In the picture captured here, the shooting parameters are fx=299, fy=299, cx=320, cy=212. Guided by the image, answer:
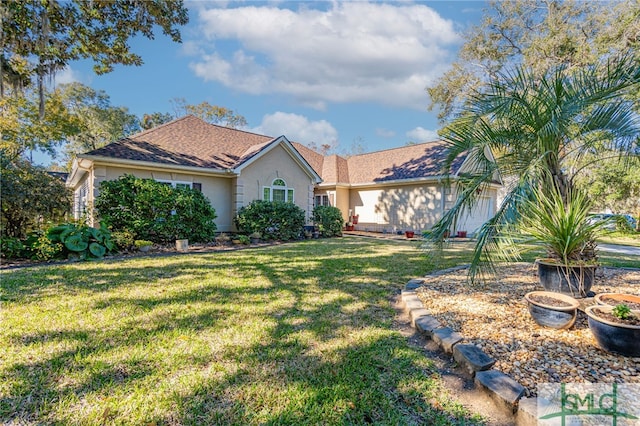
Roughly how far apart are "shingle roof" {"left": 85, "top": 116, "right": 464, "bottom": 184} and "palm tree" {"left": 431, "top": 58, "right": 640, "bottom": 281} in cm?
323

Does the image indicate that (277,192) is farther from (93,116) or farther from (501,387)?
(93,116)

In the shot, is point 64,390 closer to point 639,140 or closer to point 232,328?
point 232,328

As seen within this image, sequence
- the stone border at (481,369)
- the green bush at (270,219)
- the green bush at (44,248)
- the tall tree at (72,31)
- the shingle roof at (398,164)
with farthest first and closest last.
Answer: the shingle roof at (398,164) < the green bush at (270,219) < the tall tree at (72,31) < the green bush at (44,248) < the stone border at (481,369)

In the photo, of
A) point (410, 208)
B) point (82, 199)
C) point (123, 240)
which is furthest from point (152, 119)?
point (410, 208)

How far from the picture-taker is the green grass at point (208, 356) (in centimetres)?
213

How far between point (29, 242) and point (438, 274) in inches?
377

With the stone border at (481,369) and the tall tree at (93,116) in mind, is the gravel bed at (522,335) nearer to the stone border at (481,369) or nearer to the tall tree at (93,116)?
the stone border at (481,369)

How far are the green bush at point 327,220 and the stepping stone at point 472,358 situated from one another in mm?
11192

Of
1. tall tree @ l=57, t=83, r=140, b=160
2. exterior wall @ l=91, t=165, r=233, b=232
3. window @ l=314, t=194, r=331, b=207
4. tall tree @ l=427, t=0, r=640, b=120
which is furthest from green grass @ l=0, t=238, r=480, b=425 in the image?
tall tree @ l=57, t=83, r=140, b=160

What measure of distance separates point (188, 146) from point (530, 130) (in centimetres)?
1276

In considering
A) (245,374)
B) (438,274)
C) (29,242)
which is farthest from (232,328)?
(29,242)

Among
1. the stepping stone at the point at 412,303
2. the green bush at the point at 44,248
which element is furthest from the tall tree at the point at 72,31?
the stepping stone at the point at 412,303

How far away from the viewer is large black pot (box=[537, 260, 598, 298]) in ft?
13.3

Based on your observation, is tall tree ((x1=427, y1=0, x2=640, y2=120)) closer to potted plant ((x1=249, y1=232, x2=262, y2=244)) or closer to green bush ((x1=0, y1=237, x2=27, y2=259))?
potted plant ((x1=249, y1=232, x2=262, y2=244))
